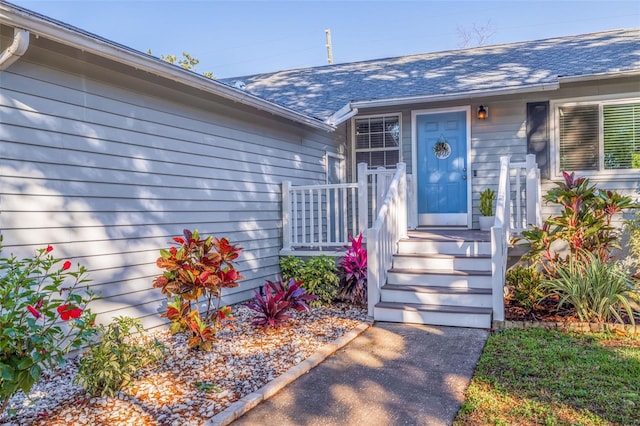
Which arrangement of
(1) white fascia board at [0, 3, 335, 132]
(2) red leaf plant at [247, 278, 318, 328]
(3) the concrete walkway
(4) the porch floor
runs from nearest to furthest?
(3) the concrete walkway → (1) white fascia board at [0, 3, 335, 132] → (2) red leaf plant at [247, 278, 318, 328] → (4) the porch floor

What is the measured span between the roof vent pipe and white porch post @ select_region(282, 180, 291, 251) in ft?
12.8

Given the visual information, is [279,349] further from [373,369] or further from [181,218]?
[181,218]

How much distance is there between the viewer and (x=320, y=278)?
5848 millimetres

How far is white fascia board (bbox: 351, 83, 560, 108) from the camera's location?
634 cm

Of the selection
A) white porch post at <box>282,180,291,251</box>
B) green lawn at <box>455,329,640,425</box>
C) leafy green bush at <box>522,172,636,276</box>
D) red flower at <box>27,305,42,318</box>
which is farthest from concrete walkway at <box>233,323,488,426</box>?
white porch post at <box>282,180,291,251</box>

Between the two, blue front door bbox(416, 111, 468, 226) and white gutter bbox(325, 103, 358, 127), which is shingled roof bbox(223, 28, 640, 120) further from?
blue front door bbox(416, 111, 468, 226)

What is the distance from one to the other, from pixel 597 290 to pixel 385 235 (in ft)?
7.35

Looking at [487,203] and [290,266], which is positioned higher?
[487,203]

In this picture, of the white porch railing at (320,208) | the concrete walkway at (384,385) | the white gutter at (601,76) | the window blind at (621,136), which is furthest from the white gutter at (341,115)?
the window blind at (621,136)

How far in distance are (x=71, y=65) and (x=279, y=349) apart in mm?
3052

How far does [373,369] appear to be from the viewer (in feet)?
12.0

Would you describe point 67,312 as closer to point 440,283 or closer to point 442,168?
point 440,283

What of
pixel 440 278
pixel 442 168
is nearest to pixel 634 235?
pixel 440 278

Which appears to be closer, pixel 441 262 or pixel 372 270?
pixel 372 270
